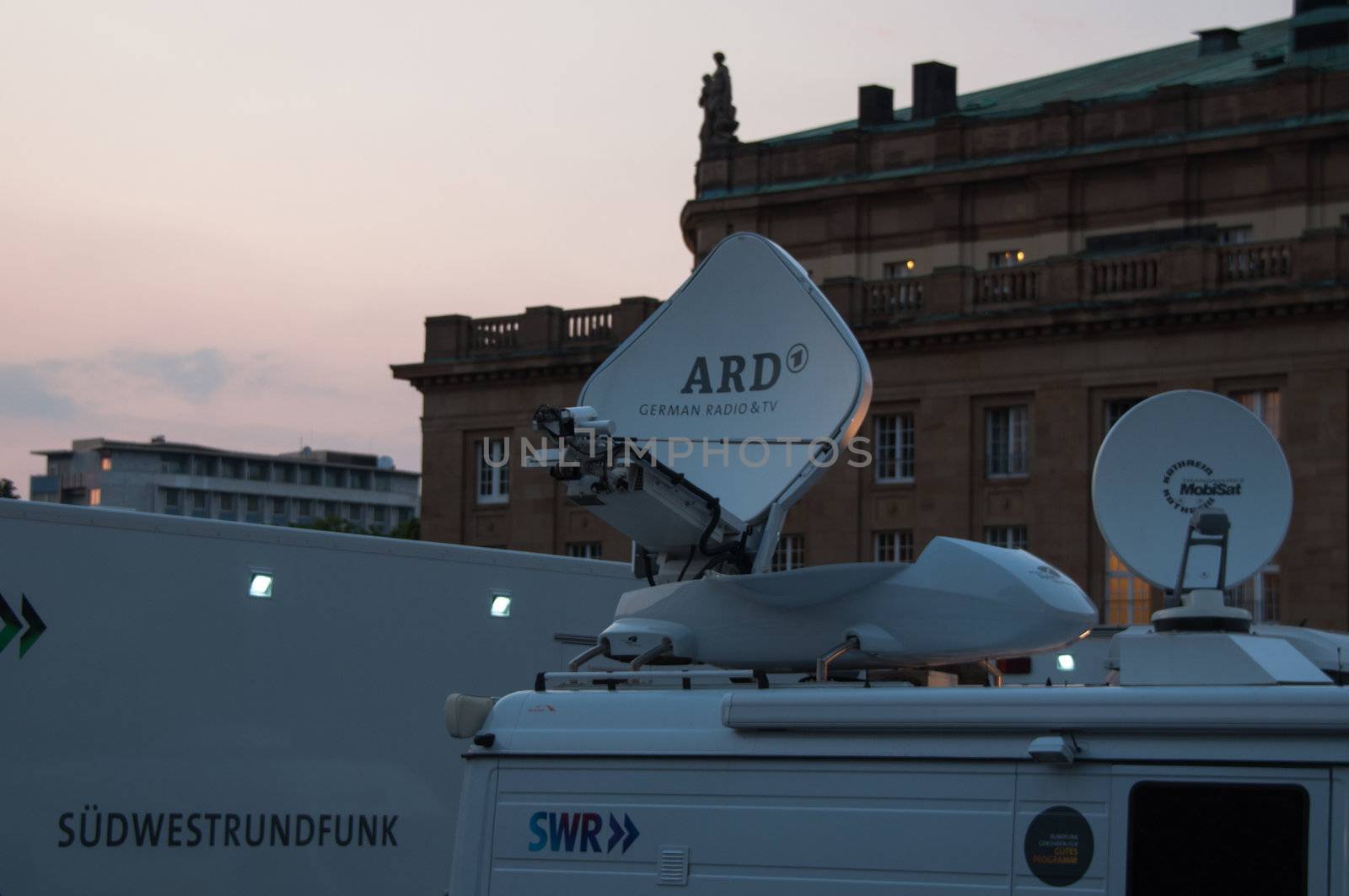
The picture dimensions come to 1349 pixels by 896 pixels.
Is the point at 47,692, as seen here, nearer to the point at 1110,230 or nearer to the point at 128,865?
the point at 128,865

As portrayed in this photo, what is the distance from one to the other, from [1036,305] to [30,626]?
170 ft

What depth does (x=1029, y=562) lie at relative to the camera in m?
8.69

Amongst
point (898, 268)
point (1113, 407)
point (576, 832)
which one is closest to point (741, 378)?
point (576, 832)

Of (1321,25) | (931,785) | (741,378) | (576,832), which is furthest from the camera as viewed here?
(1321,25)

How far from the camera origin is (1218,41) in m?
72.9

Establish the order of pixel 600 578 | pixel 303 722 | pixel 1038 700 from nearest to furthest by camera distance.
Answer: pixel 1038 700 < pixel 303 722 < pixel 600 578

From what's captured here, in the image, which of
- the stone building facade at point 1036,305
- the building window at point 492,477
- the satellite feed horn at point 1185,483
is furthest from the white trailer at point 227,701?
the building window at point 492,477

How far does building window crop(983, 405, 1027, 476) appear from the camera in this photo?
62.4m

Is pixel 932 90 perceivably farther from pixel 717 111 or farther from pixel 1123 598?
pixel 1123 598

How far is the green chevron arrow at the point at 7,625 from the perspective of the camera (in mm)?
12305

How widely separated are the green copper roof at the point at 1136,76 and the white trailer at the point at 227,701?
54.2m

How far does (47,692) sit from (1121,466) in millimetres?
6754

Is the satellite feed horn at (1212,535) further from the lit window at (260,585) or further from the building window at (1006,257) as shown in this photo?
the building window at (1006,257)

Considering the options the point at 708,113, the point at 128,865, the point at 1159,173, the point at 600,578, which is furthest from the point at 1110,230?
the point at 128,865
